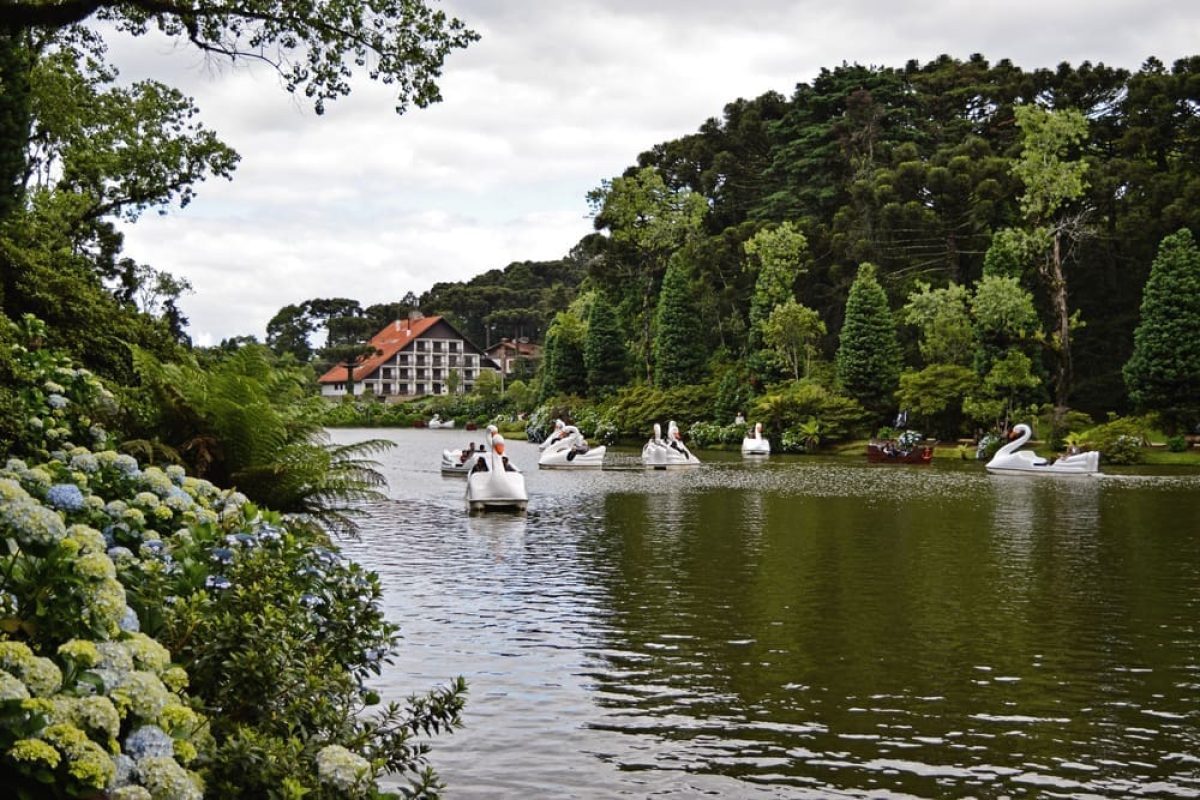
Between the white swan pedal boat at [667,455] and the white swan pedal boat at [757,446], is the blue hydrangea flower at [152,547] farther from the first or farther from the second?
the white swan pedal boat at [757,446]

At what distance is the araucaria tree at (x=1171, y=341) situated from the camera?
39500 millimetres

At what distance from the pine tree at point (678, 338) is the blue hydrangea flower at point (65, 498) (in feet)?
189

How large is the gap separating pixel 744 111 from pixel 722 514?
194 feet

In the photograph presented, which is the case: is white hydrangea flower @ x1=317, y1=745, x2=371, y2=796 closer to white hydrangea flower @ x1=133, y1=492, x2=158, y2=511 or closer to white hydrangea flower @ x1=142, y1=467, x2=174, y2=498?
white hydrangea flower @ x1=133, y1=492, x2=158, y2=511

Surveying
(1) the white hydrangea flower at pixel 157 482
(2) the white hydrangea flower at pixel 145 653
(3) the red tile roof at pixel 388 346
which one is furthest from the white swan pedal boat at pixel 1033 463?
(3) the red tile roof at pixel 388 346

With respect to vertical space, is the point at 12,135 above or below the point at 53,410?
above

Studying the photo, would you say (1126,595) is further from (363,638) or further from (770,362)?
(770,362)

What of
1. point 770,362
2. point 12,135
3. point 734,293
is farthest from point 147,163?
point 734,293

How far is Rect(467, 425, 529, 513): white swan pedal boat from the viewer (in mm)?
20891

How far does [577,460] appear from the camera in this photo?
36.4 meters

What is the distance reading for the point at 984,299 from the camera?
4428 centimetres

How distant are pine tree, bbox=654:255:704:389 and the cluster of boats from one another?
21.1 m

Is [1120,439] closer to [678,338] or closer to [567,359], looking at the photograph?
[678,338]

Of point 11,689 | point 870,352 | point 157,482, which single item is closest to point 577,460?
point 870,352
